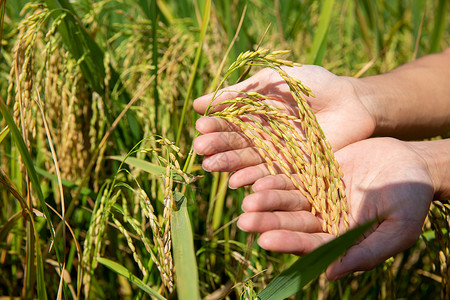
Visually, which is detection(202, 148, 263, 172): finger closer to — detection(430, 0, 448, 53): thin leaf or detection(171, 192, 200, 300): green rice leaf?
detection(171, 192, 200, 300): green rice leaf

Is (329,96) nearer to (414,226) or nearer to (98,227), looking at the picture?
(414,226)

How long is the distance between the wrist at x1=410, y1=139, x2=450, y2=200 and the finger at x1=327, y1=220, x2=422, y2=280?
306mm

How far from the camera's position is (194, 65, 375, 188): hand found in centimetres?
126

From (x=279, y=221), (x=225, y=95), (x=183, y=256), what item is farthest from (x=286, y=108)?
(x=183, y=256)

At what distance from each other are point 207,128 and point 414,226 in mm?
645

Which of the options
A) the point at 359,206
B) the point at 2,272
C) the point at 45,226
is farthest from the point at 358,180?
the point at 2,272

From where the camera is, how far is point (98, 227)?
118 cm

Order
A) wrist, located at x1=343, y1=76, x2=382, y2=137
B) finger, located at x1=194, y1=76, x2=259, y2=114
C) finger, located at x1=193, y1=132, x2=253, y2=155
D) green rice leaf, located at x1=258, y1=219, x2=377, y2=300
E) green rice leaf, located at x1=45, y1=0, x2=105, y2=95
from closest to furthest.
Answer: green rice leaf, located at x1=258, y1=219, x2=377, y2=300 < finger, located at x1=193, y1=132, x2=253, y2=155 < finger, located at x1=194, y1=76, x2=259, y2=114 < green rice leaf, located at x1=45, y1=0, x2=105, y2=95 < wrist, located at x1=343, y1=76, x2=382, y2=137

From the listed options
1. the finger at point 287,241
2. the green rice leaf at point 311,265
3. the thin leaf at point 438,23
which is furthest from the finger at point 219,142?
the thin leaf at point 438,23

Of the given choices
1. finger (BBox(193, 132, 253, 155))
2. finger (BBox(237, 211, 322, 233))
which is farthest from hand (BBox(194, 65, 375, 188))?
finger (BBox(237, 211, 322, 233))

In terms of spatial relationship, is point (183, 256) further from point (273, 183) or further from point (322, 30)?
point (322, 30)

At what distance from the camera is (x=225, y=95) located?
141 cm

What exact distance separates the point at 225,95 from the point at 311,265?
0.70m

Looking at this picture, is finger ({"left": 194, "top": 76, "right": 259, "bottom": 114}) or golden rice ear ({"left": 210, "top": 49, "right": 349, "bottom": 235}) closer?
golden rice ear ({"left": 210, "top": 49, "right": 349, "bottom": 235})
